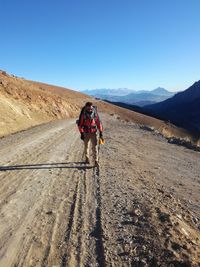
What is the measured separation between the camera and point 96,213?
24.3 ft

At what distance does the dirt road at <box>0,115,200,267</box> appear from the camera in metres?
5.61

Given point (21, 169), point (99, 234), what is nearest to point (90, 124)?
point (21, 169)

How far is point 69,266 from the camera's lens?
5262mm

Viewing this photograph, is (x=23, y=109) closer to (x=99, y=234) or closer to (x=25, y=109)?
(x=25, y=109)

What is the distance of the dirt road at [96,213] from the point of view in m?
5.61

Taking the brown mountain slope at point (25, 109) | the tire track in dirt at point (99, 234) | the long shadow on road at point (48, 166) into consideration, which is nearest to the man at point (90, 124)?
Result: the long shadow on road at point (48, 166)

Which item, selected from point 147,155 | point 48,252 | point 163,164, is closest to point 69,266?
point 48,252

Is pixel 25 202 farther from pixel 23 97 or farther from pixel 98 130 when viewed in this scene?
pixel 23 97

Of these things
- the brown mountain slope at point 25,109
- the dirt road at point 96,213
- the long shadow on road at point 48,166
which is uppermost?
the dirt road at point 96,213

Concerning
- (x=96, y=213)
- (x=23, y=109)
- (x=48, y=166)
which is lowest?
(x=23, y=109)

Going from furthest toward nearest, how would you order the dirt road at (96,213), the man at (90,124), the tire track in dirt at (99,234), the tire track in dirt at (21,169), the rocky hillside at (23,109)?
the rocky hillside at (23,109) < the man at (90,124) < the tire track in dirt at (21,169) < the dirt road at (96,213) < the tire track in dirt at (99,234)

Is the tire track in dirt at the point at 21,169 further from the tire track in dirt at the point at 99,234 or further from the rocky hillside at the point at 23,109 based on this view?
the rocky hillside at the point at 23,109

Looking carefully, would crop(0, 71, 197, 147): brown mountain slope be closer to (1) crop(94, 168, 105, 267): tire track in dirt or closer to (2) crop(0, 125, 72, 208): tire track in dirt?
(2) crop(0, 125, 72, 208): tire track in dirt

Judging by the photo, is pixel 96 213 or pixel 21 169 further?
pixel 21 169
